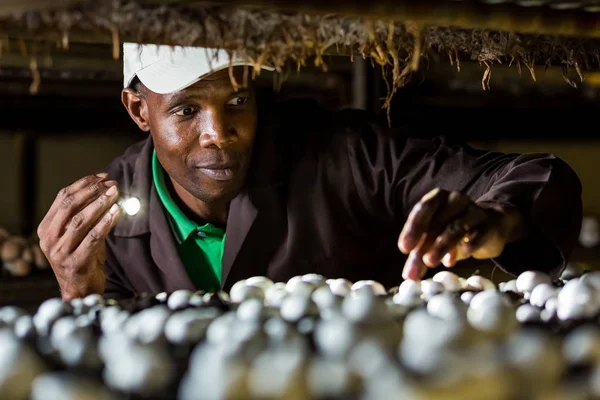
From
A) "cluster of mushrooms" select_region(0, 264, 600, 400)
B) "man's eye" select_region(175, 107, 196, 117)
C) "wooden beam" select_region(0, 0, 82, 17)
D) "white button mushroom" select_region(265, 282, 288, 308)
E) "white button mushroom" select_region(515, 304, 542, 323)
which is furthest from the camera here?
"man's eye" select_region(175, 107, 196, 117)

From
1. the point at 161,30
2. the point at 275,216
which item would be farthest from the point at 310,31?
the point at 275,216

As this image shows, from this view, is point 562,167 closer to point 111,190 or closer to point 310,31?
point 310,31

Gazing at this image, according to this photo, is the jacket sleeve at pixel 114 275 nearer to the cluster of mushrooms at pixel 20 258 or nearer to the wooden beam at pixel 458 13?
the cluster of mushrooms at pixel 20 258

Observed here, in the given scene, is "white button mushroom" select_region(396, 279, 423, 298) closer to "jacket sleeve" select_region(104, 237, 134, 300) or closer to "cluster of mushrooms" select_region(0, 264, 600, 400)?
"cluster of mushrooms" select_region(0, 264, 600, 400)

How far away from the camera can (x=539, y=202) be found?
4.89 feet

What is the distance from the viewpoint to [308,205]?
2.04 meters

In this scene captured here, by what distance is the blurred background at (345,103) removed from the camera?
3086 millimetres

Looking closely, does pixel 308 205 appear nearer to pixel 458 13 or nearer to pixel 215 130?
pixel 215 130

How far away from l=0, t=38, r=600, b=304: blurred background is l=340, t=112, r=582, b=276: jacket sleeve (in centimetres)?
100

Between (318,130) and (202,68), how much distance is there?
0.46m

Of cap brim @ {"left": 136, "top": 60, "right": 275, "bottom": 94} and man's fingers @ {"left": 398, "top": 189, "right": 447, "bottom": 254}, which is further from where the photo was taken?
cap brim @ {"left": 136, "top": 60, "right": 275, "bottom": 94}

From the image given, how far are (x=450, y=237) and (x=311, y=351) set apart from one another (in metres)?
0.37

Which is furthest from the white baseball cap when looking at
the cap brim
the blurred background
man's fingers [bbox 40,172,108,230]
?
the blurred background

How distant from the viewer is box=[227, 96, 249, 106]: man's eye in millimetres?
1806
